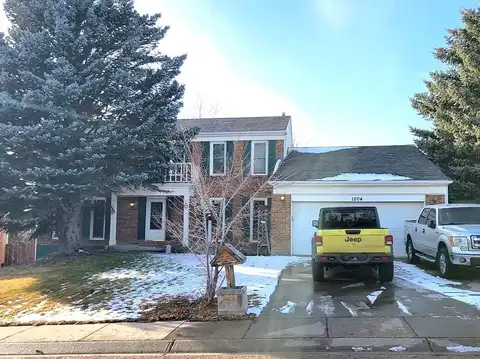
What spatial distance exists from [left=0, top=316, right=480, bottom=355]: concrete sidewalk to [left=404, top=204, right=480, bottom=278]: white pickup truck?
3.60m

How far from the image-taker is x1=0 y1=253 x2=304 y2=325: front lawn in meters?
9.20

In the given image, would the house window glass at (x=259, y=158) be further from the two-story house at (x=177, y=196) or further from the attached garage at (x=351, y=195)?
the attached garage at (x=351, y=195)

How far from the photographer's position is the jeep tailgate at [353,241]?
10625 millimetres

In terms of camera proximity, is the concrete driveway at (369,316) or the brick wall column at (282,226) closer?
the concrete driveway at (369,316)

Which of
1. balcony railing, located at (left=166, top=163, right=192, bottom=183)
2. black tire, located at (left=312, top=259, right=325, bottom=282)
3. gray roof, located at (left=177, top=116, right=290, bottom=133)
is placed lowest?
black tire, located at (left=312, top=259, right=325, bottom=282)

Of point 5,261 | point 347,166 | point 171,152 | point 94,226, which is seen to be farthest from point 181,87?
point 5,261

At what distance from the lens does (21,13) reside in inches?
615

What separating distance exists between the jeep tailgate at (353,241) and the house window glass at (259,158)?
33.8 ft

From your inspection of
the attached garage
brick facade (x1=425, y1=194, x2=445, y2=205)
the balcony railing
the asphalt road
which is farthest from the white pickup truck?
the balcony railing

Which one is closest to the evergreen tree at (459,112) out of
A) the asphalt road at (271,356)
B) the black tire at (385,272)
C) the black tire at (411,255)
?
the black tire at (411,255)

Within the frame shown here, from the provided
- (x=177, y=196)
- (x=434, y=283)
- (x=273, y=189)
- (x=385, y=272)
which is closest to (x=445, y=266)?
(x=434, y=283)

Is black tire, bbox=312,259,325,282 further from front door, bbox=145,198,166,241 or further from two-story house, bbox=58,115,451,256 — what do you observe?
front door, bbox=145,198,166,241

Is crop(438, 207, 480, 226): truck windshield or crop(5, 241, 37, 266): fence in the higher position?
crop(438, 207, 480, 226): truck windshield

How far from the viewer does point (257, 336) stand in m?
7.04
